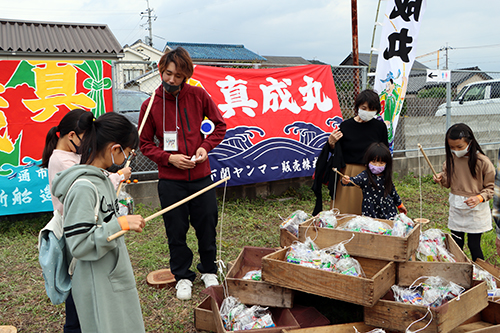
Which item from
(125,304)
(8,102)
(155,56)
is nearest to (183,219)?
(125,304)

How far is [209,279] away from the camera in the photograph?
3336 millimetres

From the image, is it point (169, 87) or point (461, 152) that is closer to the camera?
point (169, 87)

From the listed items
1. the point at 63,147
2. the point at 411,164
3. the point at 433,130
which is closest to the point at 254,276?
the point at 63,147

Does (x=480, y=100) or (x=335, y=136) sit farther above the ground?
(x=480, y=100)

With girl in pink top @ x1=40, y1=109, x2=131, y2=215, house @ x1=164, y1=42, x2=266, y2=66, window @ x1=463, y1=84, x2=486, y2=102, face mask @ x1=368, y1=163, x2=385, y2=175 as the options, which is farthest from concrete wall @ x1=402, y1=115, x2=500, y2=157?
house @ x1=164, y1=42, x2=266, y2=66

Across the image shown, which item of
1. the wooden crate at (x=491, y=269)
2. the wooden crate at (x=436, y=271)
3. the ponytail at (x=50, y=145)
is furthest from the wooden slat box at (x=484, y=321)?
the ponytail at (x=50, y=145)

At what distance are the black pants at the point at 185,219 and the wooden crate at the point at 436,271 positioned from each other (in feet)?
5.05

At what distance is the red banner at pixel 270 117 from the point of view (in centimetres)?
563

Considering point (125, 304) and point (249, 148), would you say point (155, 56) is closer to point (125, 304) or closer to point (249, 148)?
point (249, 148)

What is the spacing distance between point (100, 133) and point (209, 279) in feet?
6.22

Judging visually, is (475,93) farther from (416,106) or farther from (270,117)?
(270,117)

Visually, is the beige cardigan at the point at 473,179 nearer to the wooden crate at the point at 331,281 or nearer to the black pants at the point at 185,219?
the wooden crate at the point at 331,281

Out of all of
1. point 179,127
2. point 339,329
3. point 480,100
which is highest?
point 480,100

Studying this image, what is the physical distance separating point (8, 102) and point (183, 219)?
3058 millimetres
